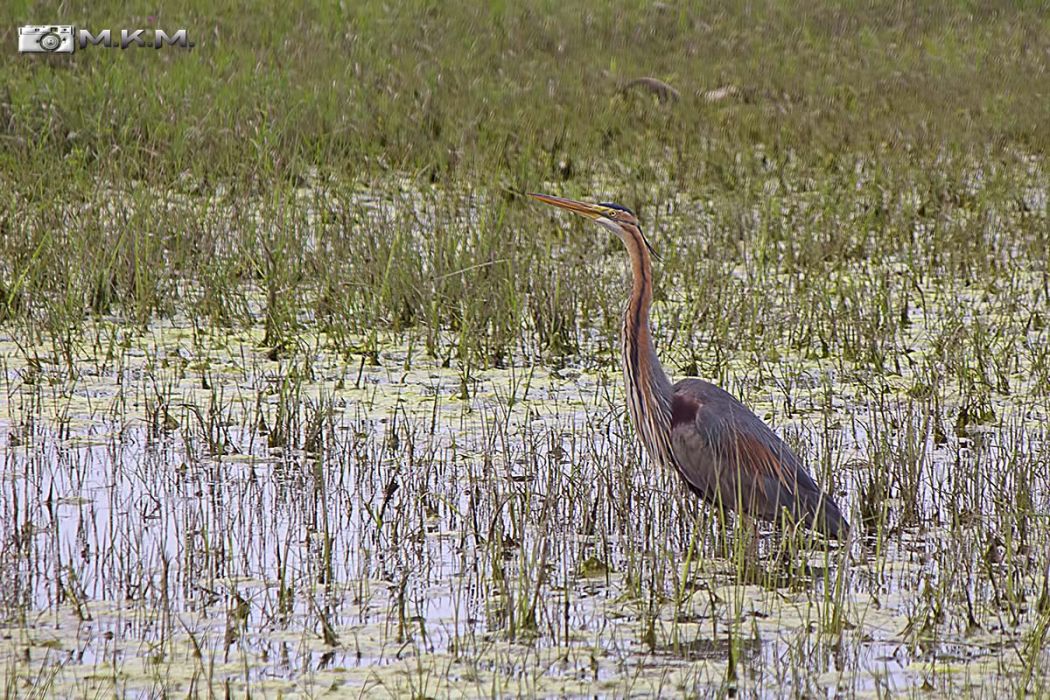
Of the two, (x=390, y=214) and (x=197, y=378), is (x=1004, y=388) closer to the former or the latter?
(x=197, y=378)

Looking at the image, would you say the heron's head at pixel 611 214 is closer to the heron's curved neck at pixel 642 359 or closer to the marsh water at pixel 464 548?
the heron's curved neck at pixel 642 359

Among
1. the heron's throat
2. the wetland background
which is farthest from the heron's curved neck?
the wetland background

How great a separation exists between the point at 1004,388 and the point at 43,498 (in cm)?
360

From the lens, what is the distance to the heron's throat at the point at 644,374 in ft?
14.9

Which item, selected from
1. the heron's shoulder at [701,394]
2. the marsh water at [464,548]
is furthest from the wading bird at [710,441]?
the marsh water at [464,548]

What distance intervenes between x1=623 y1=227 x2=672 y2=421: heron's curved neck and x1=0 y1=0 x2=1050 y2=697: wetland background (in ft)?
0.61

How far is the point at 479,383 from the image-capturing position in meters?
5.86

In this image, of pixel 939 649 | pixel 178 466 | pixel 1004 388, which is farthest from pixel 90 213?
pixel 939 649

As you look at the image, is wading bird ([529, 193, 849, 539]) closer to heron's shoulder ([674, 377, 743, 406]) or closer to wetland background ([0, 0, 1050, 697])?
heron's shoulder ([674, 377, 743, 406])

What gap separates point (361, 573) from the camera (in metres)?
3.75

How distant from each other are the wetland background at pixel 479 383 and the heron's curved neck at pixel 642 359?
0.19m

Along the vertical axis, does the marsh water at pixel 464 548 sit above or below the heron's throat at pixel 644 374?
below

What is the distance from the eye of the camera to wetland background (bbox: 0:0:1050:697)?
3.39 metres

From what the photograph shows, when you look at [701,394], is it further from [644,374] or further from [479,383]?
[479,383]
